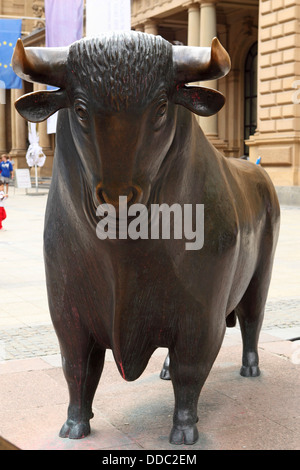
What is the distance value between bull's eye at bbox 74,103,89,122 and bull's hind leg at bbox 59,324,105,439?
3.78 ft

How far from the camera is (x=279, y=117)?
66.4ft

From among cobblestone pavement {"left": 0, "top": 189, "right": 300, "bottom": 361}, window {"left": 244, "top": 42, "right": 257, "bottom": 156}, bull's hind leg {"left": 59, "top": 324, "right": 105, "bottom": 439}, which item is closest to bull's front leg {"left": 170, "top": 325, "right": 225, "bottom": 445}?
bull's hind leg {"left": 59, "top": 324, "right": 105, "bottom": 439}

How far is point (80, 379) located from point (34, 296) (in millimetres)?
4571

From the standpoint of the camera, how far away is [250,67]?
98.3ft

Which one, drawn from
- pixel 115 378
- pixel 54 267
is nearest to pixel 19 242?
pixel 115 378

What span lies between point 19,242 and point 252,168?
30.9 ft

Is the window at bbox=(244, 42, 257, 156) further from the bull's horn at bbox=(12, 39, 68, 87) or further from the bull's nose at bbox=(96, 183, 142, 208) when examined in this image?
the bull's nose at bbox=(96, 183, 142, 208)

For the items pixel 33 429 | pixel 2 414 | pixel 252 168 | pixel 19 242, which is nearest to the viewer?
pixel 33 429

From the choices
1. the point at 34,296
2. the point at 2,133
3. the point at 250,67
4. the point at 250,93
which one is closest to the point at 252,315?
the point at 34,296

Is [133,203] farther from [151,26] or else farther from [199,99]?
[151,26]

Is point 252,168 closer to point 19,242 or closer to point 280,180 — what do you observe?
point 19,242

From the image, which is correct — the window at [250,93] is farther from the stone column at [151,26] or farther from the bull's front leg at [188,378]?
the bull's front leg at [188,378]

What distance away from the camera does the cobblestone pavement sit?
5379mm

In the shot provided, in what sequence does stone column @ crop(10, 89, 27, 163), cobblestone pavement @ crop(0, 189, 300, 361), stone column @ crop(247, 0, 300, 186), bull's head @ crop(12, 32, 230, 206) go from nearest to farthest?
bull's head @ crop(12, 32, 230, 206), cobblestone pavement @ crop(0, 189, 300, 361), stone column @ crop(247, 0, 300, 186), stone column @ crop(10, 89, 27, 163)
